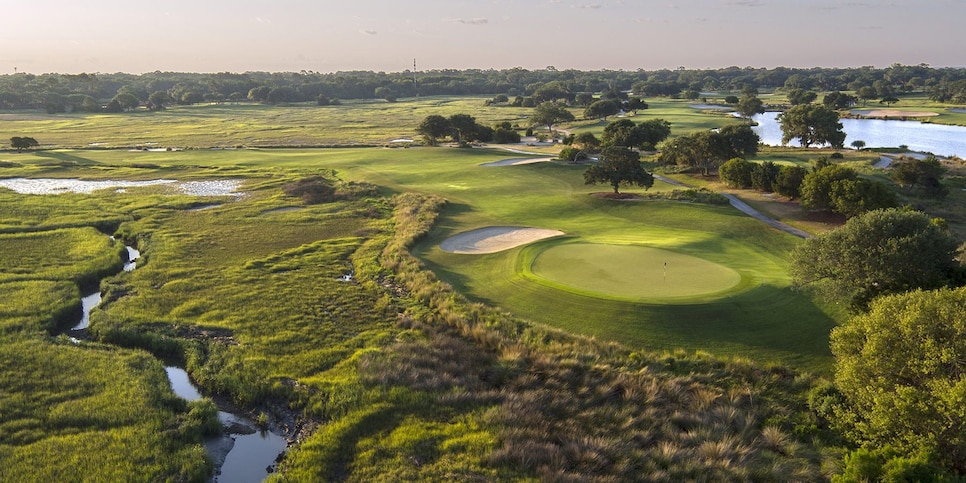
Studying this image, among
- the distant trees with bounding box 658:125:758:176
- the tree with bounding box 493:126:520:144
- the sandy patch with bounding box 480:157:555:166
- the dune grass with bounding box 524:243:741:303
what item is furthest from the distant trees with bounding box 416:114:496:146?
the dune grass with bounding box 524:243:741:303

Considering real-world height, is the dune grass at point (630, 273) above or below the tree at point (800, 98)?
below

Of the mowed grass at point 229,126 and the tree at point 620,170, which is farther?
the mowed grass at point 229,126

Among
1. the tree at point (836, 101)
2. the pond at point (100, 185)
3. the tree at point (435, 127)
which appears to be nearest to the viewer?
the pond at point (100, 185)

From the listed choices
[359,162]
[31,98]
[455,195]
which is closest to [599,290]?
[455,195]

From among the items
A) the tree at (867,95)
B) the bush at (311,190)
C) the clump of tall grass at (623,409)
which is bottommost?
the clump of tall grass at (623,409)

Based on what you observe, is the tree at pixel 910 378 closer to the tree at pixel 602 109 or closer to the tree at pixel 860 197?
the tree at pixel 860 197

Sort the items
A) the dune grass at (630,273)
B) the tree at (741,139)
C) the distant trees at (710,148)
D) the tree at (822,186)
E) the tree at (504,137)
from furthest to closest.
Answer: the tree at (504,137), the tree at (741,139), the distant trees at (710,148), the tree at (822,186), the dune grass at (630,273)

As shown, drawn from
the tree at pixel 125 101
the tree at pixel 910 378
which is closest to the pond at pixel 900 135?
the tree at pixel 910 378

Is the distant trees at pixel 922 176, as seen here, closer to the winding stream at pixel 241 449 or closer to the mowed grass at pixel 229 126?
the winding stream at pixel 241 449

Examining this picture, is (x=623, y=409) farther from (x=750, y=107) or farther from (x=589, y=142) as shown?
(x=750, y=107)

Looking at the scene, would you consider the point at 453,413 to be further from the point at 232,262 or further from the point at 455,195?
the point at 455,195
